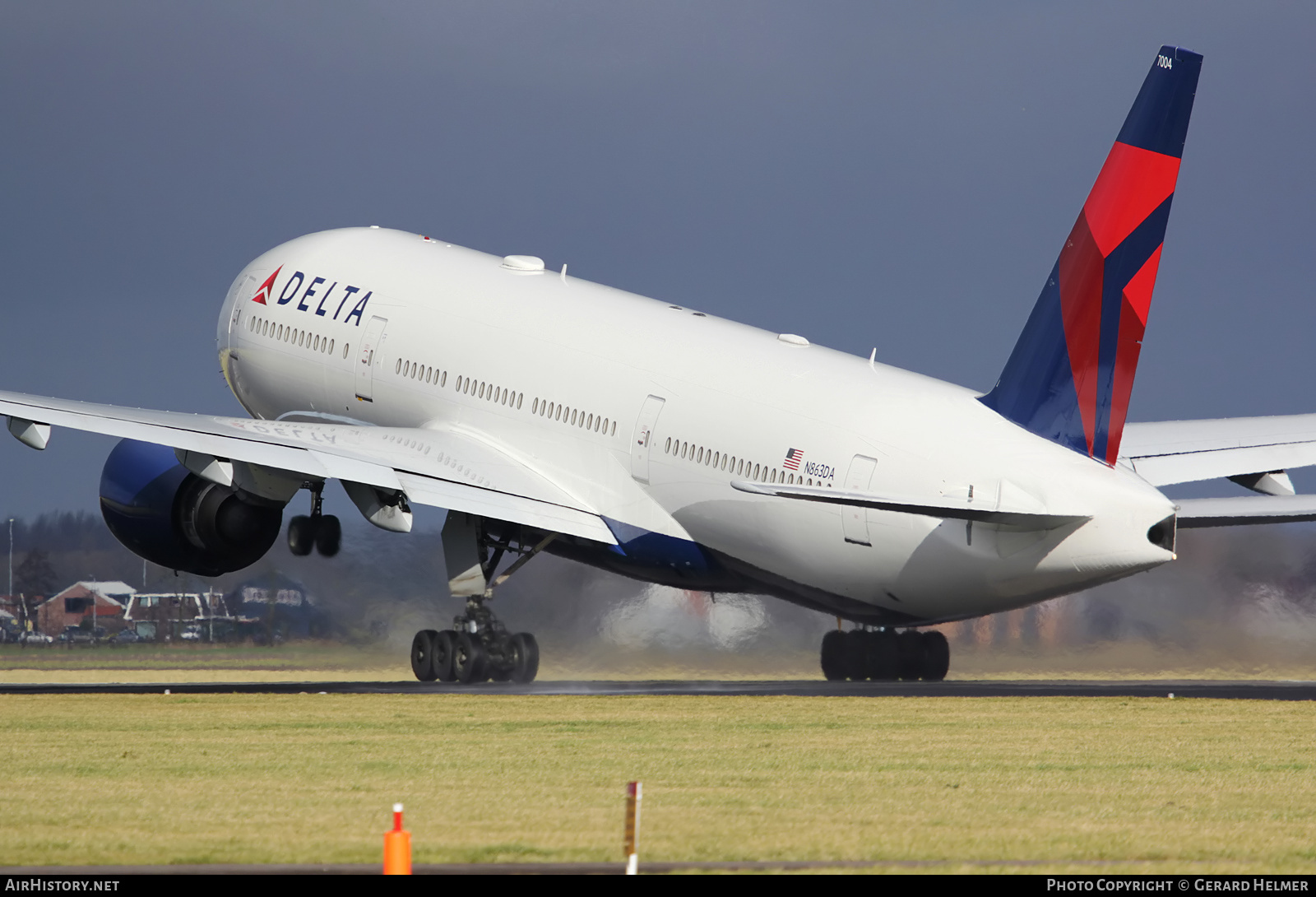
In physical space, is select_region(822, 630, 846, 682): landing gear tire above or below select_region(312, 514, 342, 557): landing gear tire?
below

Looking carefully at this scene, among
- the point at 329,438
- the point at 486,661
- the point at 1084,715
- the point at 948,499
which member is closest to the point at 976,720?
the point at 1084,715

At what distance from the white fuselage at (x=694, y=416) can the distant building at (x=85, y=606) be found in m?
11.0

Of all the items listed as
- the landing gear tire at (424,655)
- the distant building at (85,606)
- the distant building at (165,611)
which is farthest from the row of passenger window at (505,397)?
the distant building at (85,606)

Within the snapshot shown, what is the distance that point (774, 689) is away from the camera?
34.7 meters

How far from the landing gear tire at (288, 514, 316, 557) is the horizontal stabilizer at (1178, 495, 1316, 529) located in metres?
14.8

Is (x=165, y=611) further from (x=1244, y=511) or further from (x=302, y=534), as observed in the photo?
(x=1244, y=511)

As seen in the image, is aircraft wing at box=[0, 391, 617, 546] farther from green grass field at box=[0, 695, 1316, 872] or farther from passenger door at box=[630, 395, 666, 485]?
green grass field at box=[0, 695, 1316, 872]

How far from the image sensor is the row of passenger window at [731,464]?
103 feet

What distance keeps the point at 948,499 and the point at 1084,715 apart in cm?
368

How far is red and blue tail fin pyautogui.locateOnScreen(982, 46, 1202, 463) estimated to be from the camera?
94.1ft

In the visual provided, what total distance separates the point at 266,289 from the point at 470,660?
10234 mm

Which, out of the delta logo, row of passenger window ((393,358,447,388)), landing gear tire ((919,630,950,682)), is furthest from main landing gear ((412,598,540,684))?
landing gear tire ((919,630,950,682))
